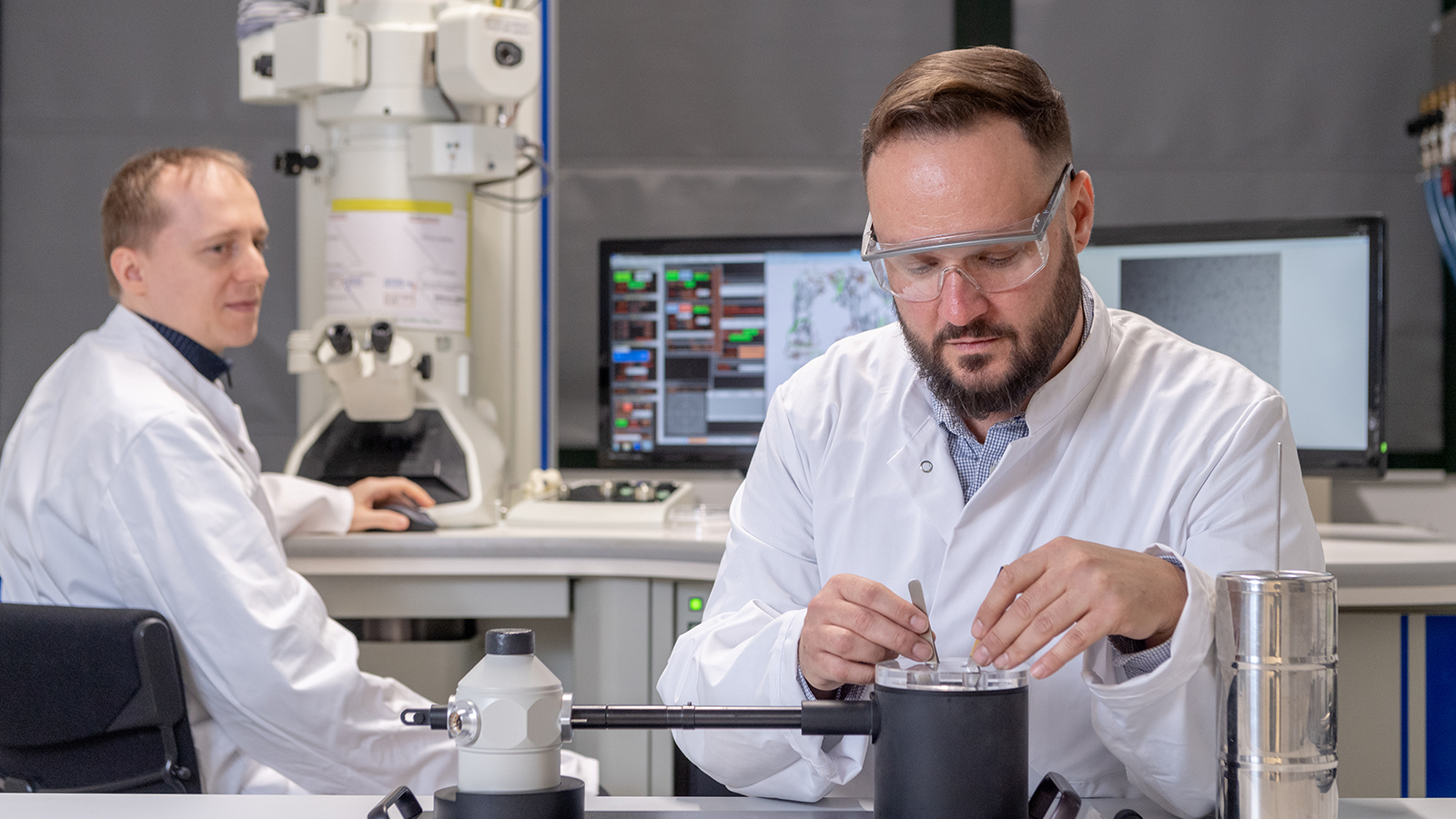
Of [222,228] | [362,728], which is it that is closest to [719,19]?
[222,228]

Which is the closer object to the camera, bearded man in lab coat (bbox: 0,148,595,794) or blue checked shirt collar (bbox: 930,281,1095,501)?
blue checked shirt collar (bbox: 930,281,1095,501)

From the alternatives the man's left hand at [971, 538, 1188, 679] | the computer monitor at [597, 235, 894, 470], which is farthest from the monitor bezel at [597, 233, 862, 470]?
the man's left hand at [971, 538, 1188, 679]

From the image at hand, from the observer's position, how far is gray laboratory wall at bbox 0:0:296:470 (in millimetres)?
3049

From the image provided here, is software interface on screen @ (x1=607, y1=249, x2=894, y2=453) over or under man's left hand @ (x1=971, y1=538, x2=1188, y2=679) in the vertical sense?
over

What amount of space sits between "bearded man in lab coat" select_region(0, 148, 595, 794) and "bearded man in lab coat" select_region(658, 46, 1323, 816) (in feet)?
2.20

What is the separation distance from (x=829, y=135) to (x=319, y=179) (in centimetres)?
130

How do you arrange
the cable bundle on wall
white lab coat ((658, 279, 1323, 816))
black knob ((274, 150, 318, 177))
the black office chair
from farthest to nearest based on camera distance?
the cable bundle on wall
black knob ((274, 150, 318, 177))
the black office chair
white lab coat ((658, 279, 1323, 816))

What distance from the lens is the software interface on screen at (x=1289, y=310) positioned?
1.95 meters

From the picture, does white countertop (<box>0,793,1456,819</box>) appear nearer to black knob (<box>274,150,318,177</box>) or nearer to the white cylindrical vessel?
the white cylindrical vessel

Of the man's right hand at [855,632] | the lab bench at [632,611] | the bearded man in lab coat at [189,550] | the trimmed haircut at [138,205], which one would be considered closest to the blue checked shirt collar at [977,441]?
the man's right hand at [855,632]

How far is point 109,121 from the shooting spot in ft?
10.0

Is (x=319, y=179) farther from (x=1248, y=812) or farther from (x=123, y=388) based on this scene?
(x=1248, y=812)

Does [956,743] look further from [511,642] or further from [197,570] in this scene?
[197,570]

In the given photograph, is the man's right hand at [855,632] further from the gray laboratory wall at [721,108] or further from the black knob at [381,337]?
the gray laboratory wall at [721,108]
